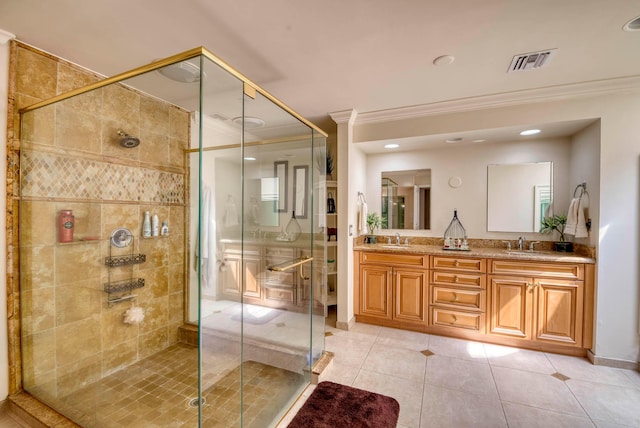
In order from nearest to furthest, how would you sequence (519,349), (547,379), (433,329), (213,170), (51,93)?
(213,170) < (51,93) < (547,379) < (519,349) < (433,329)

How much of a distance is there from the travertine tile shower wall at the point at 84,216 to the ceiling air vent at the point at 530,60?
9.78 feet

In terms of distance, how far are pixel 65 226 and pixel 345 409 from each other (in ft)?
8.05

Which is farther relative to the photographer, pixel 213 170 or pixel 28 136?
pixel 28 136

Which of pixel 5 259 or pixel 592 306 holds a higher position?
pixel 5 259

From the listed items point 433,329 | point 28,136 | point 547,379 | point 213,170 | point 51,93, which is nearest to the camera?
point 213,170

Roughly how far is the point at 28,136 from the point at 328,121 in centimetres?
272

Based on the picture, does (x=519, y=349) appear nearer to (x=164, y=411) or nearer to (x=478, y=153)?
(x=478, y=153)

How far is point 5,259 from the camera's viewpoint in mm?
1803

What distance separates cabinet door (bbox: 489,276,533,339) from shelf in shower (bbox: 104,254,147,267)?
3494 mm

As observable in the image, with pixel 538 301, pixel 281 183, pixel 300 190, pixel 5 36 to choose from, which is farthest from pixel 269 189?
pixel 538 301

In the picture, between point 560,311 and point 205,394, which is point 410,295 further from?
point 205,394

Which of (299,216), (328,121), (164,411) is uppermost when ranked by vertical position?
(328,121)

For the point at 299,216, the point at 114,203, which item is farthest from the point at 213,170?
the point at 114,203

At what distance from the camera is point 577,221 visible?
2.62 m
